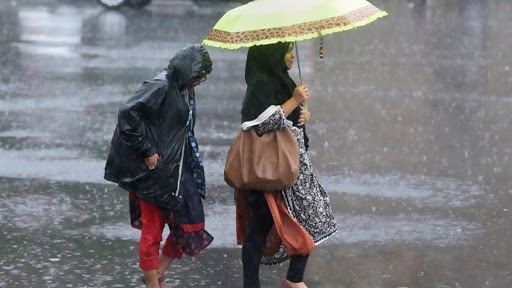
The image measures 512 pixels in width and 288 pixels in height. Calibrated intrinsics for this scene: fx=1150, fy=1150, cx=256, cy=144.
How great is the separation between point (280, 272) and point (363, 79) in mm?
7900

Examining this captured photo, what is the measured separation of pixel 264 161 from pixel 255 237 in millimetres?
481

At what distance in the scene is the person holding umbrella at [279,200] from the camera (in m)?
5.92

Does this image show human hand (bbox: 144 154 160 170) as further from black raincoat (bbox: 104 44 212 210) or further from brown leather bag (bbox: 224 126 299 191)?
brown leather bag (bbox: 224 126 299 191)

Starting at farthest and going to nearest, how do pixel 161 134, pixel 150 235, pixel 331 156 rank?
pixel 331 156 < pixel 150 235 < pixel 161 134

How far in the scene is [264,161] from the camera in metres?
5.83

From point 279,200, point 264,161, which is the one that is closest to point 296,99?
point 264,161

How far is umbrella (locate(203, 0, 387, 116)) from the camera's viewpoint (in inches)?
226

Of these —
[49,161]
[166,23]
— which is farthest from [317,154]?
[166,23]

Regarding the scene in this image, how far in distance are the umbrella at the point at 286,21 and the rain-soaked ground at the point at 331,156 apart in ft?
4.98

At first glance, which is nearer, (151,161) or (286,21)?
(286,21)

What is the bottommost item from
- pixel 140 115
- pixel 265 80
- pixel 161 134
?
pixel 161 134

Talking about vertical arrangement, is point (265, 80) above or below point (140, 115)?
above

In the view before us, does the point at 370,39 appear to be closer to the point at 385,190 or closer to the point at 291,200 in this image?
the point at 385,190

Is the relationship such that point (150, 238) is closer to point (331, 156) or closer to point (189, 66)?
point (189, 66)
